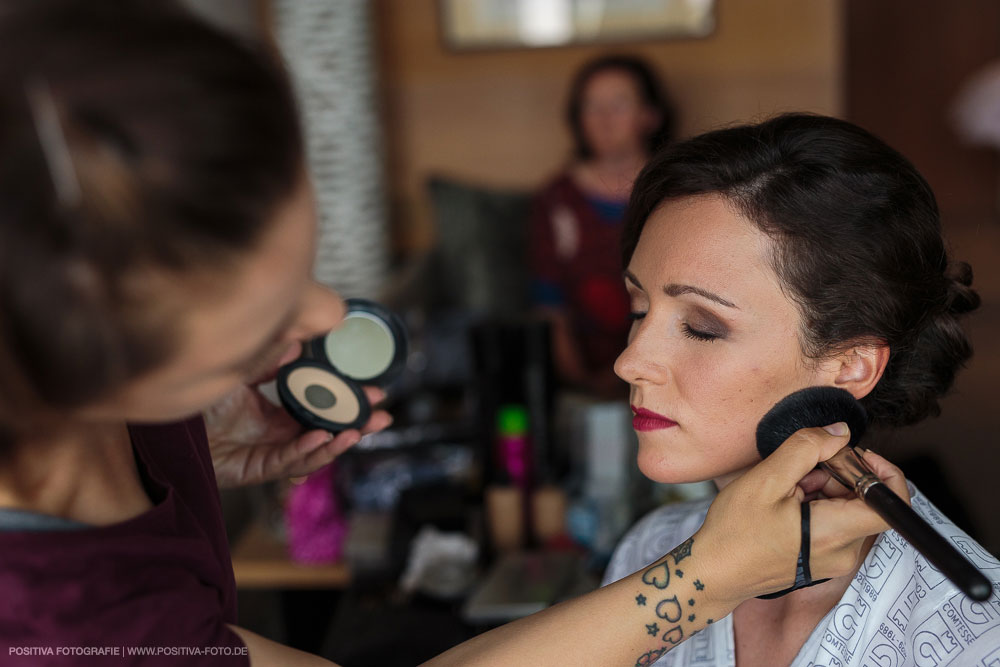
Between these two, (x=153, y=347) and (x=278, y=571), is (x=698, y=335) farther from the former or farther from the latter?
(x=278, y=571)

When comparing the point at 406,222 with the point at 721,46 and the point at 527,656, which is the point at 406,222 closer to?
the point at 721,46

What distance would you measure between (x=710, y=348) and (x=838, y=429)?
0.16 m

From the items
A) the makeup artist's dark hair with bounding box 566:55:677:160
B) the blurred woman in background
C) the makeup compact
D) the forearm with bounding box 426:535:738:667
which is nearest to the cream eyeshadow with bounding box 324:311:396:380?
the makeup compact

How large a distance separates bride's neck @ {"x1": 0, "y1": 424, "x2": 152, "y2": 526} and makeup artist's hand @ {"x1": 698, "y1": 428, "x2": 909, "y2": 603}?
0.46 metres

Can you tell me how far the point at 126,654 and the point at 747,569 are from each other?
0.47 meters

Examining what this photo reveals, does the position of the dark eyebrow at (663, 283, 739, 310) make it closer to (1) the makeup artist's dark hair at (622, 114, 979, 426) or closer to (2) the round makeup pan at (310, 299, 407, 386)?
(1) the makeup artist's dark hair at (622, 114, 979, 426)

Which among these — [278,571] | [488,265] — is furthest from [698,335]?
[488,265]

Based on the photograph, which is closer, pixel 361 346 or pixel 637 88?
pixel 361 346

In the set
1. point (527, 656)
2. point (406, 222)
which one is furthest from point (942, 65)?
point (527, 656)

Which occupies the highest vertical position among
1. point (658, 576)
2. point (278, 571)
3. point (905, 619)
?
point (658, 576)

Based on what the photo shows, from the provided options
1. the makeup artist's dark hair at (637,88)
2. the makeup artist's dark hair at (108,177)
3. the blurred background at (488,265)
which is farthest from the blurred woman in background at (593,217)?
the makeup artist's dark hair at (108,177)

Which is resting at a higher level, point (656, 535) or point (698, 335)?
point (698, 335)

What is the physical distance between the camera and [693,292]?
0.95m

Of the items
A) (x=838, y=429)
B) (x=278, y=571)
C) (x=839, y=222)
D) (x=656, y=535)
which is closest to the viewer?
(x=838, y=429)
